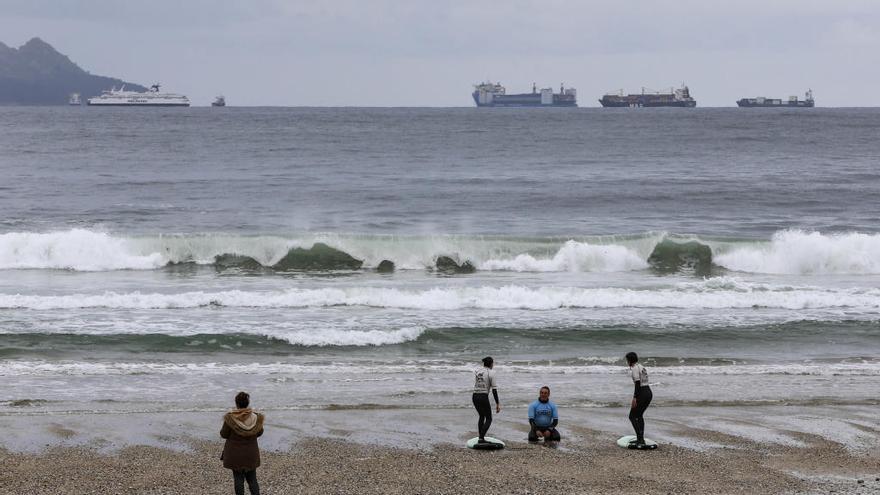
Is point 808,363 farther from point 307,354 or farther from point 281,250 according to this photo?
point 281,250

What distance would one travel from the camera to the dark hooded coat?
11344 millimetres

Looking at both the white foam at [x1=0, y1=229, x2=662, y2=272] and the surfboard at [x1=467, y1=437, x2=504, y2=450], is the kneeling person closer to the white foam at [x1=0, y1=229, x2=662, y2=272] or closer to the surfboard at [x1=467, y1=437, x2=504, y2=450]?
the surfboard at [x1=467, y1=437, x2=504, y2=450]

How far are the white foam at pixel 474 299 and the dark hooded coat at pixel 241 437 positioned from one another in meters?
14.6

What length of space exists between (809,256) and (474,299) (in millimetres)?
13199

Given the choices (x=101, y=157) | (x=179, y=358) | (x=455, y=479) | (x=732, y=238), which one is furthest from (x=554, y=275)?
(x=101, y=157)

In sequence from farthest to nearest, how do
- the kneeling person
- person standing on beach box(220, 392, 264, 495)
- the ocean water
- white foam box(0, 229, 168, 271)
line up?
white foam box(0, 229, 168, 271) < the ocean water < the kneeling person < person standing on beach box(220, 392, 264, 495)

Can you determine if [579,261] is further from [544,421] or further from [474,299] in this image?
[544,421]

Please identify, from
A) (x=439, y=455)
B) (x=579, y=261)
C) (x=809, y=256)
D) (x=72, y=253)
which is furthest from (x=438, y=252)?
(x=439, y=455)

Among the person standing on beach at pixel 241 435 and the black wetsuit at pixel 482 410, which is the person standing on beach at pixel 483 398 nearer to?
the black wetsuit at pixel 482 410

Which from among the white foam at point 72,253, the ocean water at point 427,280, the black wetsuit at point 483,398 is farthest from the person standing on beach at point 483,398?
the white foam at point 72,253

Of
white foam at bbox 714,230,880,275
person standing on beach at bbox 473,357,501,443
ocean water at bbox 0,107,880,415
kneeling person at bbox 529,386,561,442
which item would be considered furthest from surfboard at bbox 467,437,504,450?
white foam at bbox 714,230,880,275

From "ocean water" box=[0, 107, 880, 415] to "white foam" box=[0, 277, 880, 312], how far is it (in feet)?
0.30

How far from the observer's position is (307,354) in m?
21.4

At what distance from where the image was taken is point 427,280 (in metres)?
30.8
